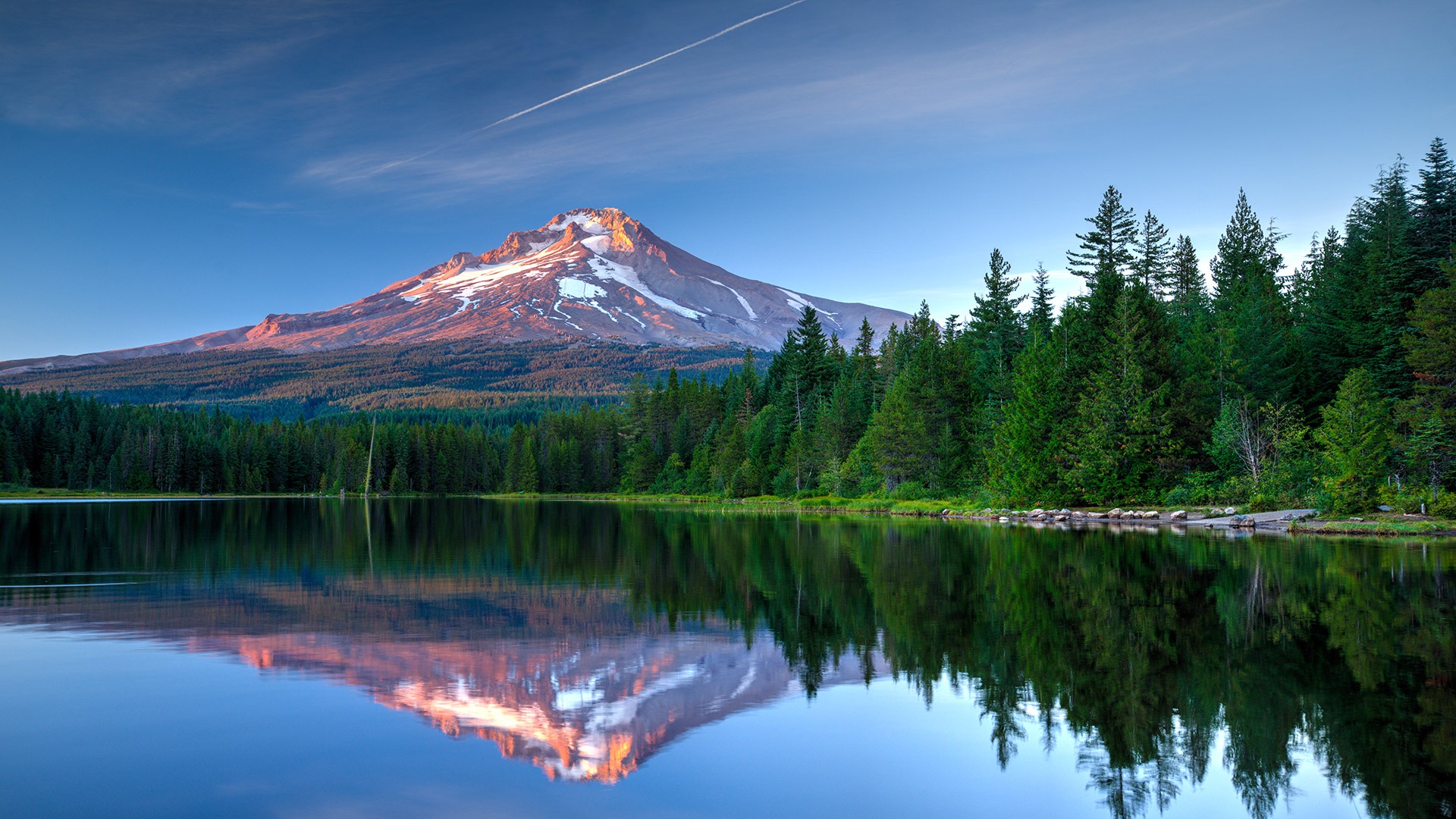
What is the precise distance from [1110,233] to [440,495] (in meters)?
117

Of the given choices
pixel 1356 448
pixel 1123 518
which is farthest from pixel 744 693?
pixel 1123 518

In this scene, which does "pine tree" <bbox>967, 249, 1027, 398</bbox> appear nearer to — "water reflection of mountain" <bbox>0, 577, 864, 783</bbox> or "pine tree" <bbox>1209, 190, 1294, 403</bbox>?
"pine tree" <bbox>1209, 190, 1294, 403</bbox>

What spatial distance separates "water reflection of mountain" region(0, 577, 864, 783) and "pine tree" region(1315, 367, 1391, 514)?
1398 inches

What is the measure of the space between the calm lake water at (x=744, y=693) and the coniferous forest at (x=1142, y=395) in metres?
21.1

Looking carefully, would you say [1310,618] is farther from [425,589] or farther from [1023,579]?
[425,589]

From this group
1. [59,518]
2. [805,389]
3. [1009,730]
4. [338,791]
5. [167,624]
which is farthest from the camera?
[805,389]


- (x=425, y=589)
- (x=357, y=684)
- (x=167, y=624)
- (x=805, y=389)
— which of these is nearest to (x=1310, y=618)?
(x=357, y=684)

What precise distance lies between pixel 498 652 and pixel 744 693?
4.69 meters

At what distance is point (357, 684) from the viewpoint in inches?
510

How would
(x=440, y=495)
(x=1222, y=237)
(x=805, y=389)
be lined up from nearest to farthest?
(x=1222, y=237)
(x=805, y=389)
(x=440, y=495)

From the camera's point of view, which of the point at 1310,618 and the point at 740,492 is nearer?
the point at 1310,618

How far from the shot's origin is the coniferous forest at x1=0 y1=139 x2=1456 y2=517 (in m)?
42.1

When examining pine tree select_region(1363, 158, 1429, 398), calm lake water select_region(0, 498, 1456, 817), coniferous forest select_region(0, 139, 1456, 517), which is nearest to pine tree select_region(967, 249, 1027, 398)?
coniferous forest select_region(0, 139, 1456, 517)

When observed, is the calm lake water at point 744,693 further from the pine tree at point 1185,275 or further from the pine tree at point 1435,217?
the pine tree at point 1185,275
